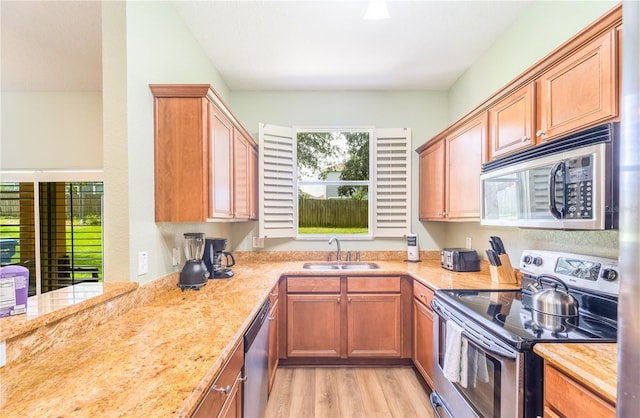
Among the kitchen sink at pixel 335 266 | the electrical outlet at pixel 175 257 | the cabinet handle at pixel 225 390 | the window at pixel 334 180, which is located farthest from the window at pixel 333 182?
the cabinet handle at pixel 225 390

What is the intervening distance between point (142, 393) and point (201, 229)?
1.72m

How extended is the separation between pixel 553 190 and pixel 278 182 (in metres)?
2.42

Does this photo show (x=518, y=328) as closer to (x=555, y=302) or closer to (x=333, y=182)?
(x=555, y=302)

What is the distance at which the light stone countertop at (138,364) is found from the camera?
0.81m

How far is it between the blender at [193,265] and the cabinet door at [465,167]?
6.41ft

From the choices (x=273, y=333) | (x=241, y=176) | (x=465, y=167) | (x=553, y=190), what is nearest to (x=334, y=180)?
(x=241, y=176)

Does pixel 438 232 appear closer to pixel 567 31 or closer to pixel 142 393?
pixel 567 31

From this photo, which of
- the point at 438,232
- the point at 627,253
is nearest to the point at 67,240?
the point at 438,232

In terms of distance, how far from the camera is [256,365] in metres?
1.65

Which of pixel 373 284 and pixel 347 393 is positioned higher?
pixel 373 284

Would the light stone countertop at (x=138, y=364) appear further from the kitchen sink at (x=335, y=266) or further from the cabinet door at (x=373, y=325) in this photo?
the kitchen sink at (x=335, y=266)

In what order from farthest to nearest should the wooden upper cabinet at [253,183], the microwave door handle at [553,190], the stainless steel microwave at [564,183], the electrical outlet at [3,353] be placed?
the wooden upper cabinet at [253,183], the microwave door handle at [553,190], the stainless steel microwave at [564,183], the electrical outlet at [3,353]

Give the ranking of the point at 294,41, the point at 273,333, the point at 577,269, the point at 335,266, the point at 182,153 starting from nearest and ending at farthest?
the point at 577,269 → the point at 182,153 → the point at 273,333 → the point at 294,41 → the point at 335,266

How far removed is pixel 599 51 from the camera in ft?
4.05
